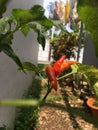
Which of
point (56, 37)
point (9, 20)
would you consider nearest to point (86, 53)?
point (56, 37)

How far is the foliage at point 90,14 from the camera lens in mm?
299

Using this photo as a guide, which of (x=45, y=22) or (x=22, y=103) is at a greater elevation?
(x=45, y=22)

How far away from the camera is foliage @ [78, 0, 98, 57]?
0.98 feet

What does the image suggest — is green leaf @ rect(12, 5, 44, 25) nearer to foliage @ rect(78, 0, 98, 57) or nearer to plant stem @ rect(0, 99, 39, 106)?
foliage @ rect(78, 0, 98, 57)

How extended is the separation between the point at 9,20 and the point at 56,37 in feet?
22.3

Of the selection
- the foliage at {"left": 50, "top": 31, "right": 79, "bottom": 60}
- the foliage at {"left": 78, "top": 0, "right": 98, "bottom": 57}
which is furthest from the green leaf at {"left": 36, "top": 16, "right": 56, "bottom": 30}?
the foliage at {"left": 50, "top": 31, "right": 79, "bottom": 60}

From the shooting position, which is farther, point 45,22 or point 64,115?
point 64,115

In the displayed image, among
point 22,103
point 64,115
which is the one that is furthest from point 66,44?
point 22,103

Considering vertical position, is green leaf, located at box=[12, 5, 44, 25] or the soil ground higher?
green leaf, located at box=[12, 5, 44, 25]

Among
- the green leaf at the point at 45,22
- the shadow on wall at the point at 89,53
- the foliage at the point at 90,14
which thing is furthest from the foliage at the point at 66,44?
the foliage at the point at 90,14

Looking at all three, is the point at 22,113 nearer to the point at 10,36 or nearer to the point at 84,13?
the point at 10,36

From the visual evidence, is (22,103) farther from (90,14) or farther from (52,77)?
(52,77)

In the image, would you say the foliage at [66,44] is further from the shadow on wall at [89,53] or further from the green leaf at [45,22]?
the green leaf at [45,22]

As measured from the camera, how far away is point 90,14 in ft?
1.09
